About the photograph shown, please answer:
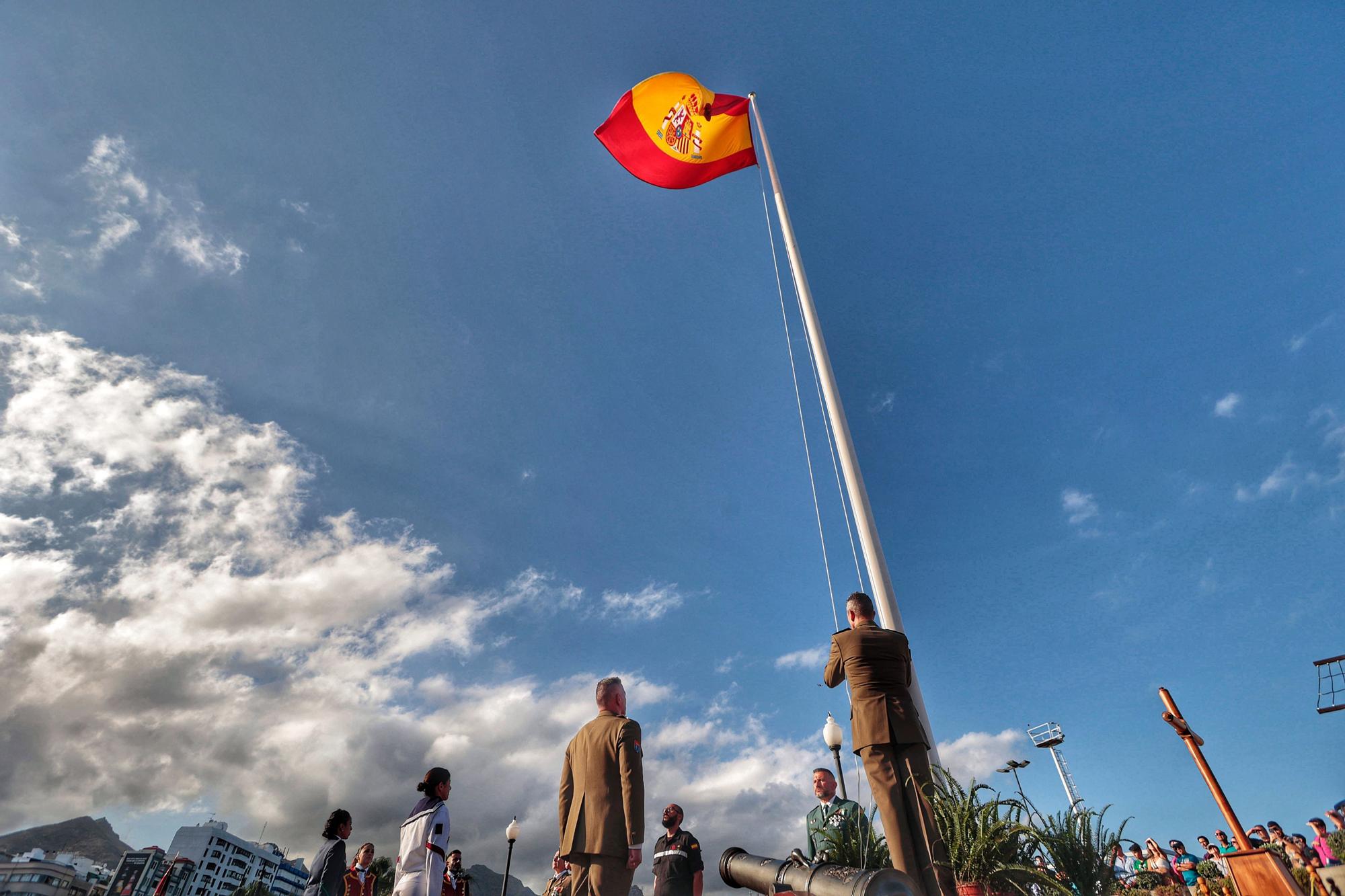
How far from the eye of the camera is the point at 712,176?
12742 millimetres

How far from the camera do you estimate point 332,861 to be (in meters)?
6.47

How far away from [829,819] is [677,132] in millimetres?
12312

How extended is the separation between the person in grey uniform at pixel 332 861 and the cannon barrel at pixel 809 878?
413 centimetres

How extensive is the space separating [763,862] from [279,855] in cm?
22752

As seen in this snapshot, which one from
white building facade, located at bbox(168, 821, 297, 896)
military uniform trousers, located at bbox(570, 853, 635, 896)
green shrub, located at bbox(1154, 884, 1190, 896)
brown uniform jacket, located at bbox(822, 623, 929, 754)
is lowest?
green shrub, located at bbox(1154, 884, 1190, 896)

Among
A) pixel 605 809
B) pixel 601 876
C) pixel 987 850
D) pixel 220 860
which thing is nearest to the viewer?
pixel 987 850

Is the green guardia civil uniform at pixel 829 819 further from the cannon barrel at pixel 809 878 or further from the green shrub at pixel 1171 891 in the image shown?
the green shrub at pixel 1171 891

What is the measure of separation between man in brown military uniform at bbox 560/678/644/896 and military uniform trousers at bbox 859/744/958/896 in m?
1.57

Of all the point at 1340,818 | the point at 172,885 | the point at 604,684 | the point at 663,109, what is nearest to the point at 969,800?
the point at 604,684

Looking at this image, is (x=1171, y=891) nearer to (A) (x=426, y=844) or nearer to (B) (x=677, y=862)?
(B) (x=677, y=862)

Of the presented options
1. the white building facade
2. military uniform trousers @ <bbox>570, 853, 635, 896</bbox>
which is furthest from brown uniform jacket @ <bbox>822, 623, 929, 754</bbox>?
the white building facade

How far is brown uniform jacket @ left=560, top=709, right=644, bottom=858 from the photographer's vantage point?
4215 mm

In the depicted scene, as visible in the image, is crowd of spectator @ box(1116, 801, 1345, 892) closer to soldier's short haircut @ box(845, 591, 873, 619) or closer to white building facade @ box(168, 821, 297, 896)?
soldier's short haircut @ box(845, 591, 873, 619)

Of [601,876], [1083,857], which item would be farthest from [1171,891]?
[601,876]
